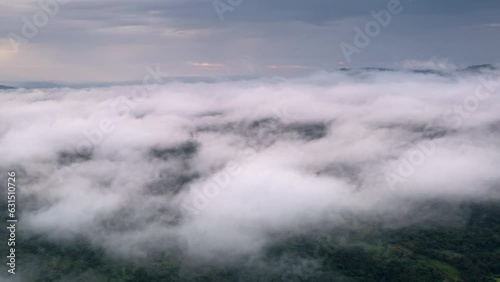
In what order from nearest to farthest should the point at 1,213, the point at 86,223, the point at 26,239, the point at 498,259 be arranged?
the point at 498,259 → the point at 26,239 → the point at 1,213 → the point at 86,223

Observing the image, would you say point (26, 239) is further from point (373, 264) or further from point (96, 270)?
point (373, 264)

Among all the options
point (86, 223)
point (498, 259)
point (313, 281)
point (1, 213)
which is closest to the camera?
point (313, 281)

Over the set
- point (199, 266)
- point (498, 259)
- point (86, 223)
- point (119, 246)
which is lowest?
point (498, 259)

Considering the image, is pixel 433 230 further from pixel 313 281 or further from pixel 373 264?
pixel 313 281

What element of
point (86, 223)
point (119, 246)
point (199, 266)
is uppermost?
point (86, 223)

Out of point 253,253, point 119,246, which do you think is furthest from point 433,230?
point 119,246

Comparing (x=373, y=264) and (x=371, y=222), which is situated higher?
(x=371, y=222)

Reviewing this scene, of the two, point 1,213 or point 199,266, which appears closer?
point 199,266

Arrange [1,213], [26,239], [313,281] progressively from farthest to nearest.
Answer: [1,213] → [26,239] → [313,281]

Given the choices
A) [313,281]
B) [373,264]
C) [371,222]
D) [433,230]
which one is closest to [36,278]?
[313,281]
